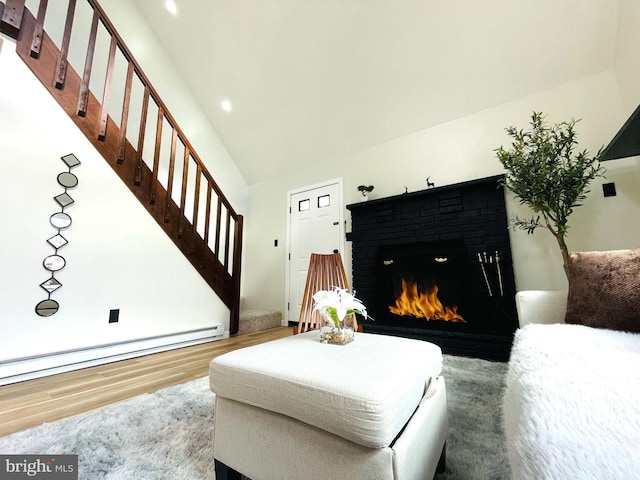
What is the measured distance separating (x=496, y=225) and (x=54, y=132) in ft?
13.6

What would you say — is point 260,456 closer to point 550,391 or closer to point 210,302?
point 550,391

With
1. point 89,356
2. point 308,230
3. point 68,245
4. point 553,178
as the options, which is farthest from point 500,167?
point 89,356

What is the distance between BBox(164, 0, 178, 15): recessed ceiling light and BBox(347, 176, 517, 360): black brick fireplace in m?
3.71

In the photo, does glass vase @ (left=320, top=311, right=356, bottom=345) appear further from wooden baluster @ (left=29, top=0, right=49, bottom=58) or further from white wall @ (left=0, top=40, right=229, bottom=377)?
wooden baluster @ (left=29, top=0, right=49, bottom=58)

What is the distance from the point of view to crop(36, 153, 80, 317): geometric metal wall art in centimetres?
204

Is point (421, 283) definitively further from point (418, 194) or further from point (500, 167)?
point (500, 167)

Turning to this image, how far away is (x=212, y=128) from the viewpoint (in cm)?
462

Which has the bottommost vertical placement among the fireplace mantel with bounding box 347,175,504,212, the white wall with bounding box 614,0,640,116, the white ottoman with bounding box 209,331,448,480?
the white ottoman with bounding box 209,331,448,480

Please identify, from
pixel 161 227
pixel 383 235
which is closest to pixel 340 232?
pixel 383 235

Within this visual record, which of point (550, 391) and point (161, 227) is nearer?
point (550, 391)

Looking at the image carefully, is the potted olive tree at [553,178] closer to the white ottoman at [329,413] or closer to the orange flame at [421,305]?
the orange flame at [421,305]

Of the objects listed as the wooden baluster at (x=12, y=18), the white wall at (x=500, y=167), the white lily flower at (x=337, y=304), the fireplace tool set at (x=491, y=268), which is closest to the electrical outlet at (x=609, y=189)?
the white wall at (x=500, y=167)

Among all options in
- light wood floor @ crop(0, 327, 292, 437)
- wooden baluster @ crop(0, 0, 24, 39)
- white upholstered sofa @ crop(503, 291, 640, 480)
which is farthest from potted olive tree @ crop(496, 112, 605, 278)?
wooden baluster @ crop(0, 0, 24, 39)

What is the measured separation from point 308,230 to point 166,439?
314 centimetres
